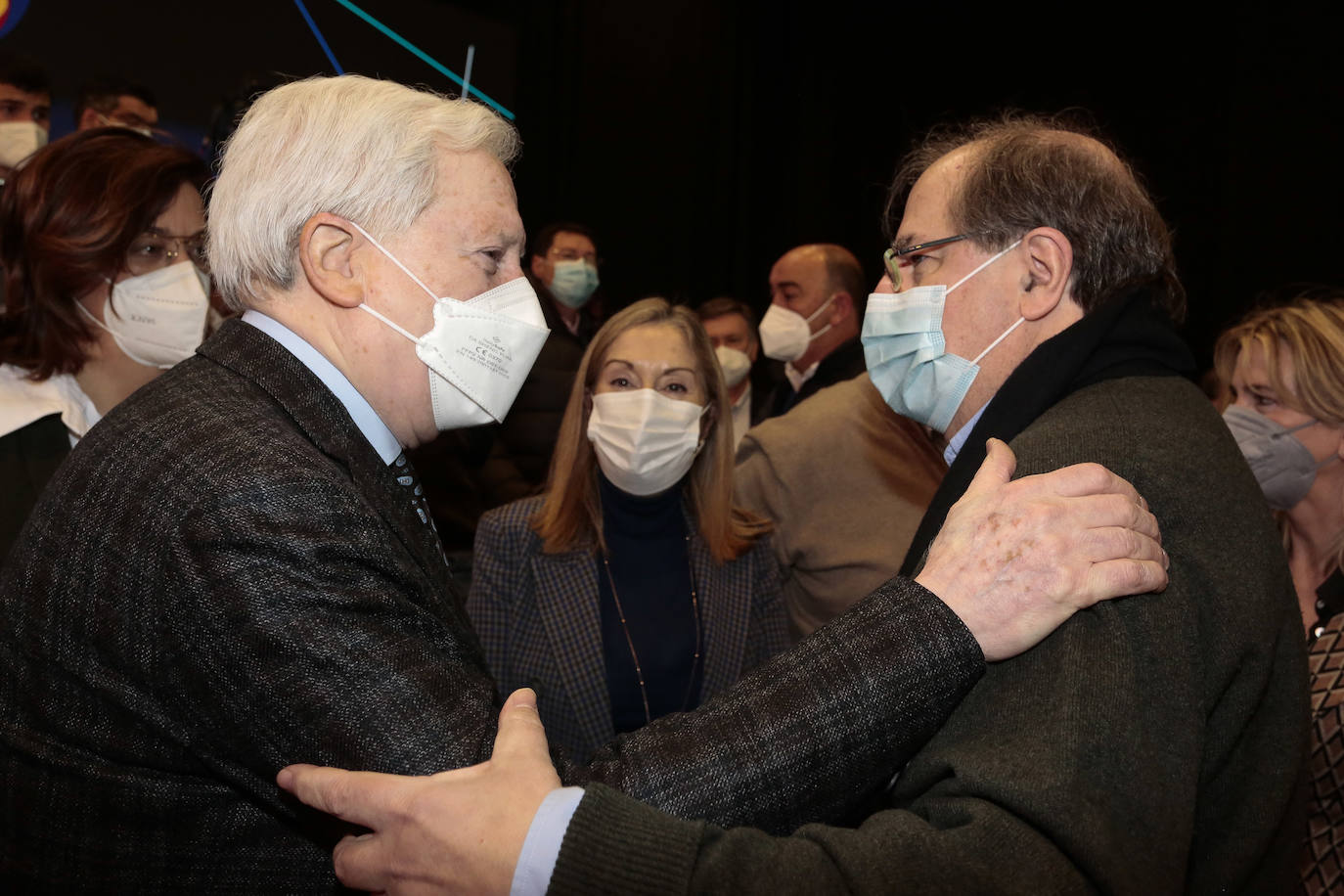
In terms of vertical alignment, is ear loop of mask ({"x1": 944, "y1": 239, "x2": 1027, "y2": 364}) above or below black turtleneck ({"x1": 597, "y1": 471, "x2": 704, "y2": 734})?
above

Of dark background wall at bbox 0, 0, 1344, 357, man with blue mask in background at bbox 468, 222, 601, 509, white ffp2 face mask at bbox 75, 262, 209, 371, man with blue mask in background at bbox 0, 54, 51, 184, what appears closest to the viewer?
white ffp2 face mask at bbox 75, 262, 209, 371

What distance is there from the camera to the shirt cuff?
1063 mm

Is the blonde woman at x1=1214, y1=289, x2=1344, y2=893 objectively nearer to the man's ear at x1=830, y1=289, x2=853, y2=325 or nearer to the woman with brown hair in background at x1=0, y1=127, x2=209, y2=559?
the man's ear at x1=830, y1=289, x2=853, y2=325

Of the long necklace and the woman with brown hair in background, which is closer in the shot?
the woman with brown hair in background

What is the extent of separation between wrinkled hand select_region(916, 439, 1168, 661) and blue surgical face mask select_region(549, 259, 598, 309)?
428 cm

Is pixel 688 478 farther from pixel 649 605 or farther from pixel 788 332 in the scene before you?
pixel 788 332

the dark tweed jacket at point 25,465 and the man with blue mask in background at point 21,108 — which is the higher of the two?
the man with blue mask in background at point 21,108

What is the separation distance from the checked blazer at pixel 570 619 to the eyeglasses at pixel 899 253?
126cm

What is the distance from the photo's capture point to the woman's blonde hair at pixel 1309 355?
9.09 ft

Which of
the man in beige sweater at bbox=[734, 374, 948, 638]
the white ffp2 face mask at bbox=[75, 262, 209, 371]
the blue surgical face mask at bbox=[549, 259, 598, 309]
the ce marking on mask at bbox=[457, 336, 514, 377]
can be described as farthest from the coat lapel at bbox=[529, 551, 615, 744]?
the blue surgical face mask at bbox=[549, 259, 598, 309]

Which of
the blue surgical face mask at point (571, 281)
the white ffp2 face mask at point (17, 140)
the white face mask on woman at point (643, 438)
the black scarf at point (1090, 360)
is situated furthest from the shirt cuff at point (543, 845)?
the blue surgical face mask at point (571, 281)

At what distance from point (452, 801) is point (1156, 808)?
0.75m

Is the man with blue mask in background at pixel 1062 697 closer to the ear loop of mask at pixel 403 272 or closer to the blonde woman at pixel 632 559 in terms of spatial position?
the ear loop of mask at pixel 403 272

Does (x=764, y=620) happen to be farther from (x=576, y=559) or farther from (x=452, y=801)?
(x=452, y=801)
